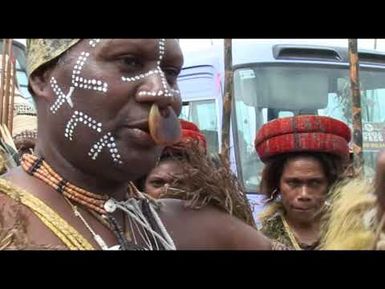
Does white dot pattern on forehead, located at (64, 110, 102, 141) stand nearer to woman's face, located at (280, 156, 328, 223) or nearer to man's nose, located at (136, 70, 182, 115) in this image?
man's nose, located at (136, 70, 182, 115)

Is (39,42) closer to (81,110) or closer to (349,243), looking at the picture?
(81,110)

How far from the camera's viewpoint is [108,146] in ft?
5.08

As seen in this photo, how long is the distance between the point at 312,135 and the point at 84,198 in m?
1.84

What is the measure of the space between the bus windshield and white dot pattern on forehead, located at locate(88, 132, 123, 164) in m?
3.28

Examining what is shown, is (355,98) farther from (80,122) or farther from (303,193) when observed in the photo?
(80,122)

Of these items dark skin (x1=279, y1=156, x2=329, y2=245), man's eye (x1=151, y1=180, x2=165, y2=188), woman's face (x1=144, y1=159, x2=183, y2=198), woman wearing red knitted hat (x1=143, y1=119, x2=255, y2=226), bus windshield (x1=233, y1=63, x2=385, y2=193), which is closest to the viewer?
woman wearing red knitted hat (x1=143, y1=119, x2=255, y2=226)

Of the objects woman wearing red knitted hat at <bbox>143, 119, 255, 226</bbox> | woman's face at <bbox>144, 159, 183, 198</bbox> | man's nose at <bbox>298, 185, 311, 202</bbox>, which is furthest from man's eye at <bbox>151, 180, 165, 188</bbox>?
man's nose at <bbox>298, 185, 311, 202</bbox>

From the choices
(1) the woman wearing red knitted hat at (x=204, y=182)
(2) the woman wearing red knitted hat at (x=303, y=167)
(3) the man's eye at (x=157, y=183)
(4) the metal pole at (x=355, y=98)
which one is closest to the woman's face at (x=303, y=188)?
(2) the woman wearing red knitted hat at (x=303, y=167)

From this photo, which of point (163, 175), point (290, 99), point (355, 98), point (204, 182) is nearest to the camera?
point (204, 182)

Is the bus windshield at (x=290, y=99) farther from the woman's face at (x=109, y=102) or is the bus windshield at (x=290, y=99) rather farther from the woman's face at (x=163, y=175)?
the woman's face at (x=109, y=102)

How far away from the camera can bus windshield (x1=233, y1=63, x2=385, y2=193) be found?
4965 mm

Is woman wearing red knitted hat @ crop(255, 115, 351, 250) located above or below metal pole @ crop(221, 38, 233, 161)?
below

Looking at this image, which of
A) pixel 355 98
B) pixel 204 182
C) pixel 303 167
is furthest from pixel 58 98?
pixel 303 167
